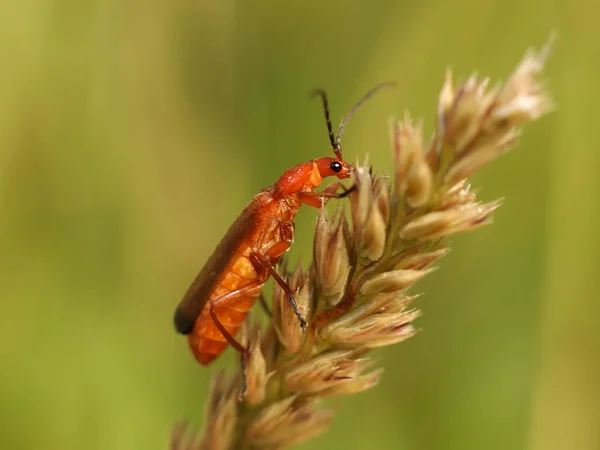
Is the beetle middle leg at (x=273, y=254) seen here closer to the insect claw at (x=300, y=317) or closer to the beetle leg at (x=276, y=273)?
the beetle leg at (x=276, y=273)

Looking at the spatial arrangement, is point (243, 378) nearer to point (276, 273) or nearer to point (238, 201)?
point (276, 273)

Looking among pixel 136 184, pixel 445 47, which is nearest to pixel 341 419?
pixel 136 184

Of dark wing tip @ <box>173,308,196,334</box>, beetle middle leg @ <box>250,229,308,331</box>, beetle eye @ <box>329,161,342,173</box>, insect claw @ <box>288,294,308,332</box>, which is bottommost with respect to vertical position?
insect claw @ <box>288,294,308,332</box>

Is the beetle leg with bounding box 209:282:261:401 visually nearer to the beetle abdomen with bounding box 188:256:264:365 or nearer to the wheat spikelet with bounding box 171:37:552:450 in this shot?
the beetle abdomen with bounding box 188:256:264:365

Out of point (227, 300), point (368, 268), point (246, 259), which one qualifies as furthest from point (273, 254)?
point (368, 268)

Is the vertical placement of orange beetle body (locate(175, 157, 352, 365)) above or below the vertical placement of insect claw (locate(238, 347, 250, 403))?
above

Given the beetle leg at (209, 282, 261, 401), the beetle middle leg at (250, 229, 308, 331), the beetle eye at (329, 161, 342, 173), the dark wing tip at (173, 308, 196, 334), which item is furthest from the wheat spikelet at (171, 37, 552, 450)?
the beetle eye at (329, 161, 342, 173)

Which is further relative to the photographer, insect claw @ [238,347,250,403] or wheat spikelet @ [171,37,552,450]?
insect claw @ [238,347,250,403]
